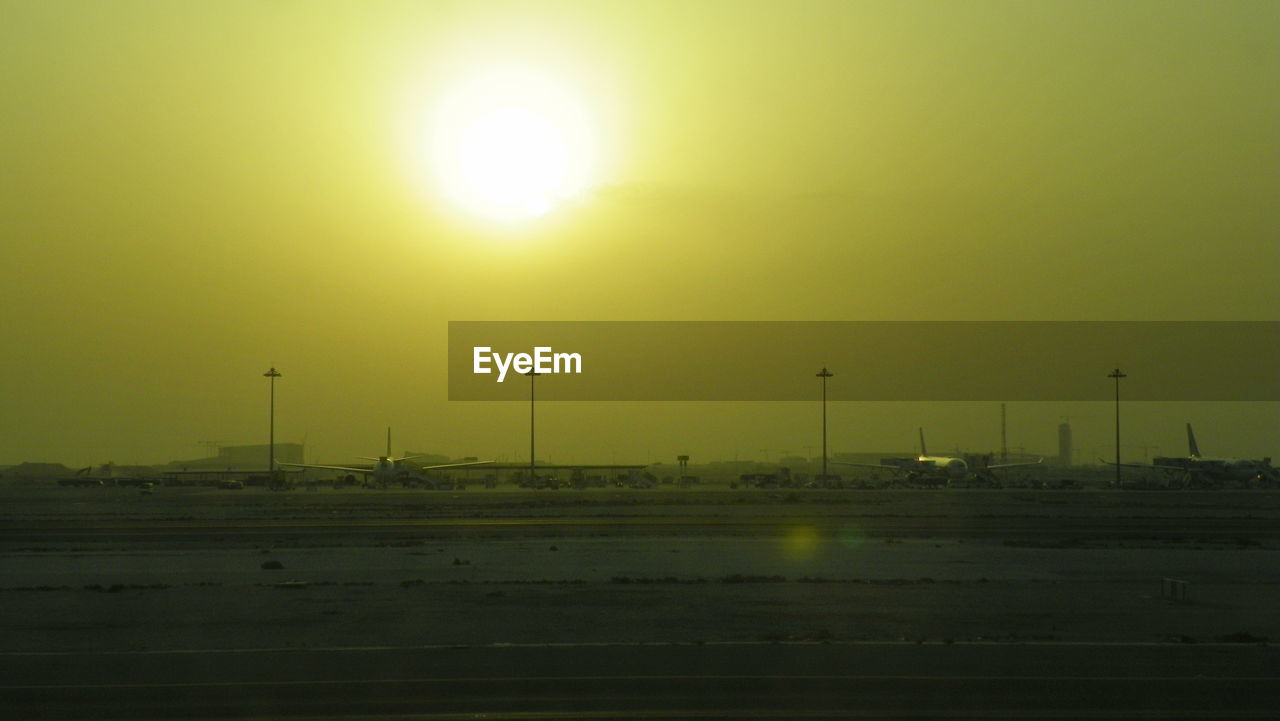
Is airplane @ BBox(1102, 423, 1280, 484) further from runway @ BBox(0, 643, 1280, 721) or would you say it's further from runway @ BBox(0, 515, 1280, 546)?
runway @ BBox(0, 643, 1280, 721)

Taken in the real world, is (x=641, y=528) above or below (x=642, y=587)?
below

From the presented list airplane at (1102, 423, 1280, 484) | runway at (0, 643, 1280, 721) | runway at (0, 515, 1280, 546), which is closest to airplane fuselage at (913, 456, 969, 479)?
airplane at (1102, 423, 1280, 484)

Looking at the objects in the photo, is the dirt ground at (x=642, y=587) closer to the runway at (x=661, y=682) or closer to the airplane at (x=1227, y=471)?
the runway at (x=661, y=682)

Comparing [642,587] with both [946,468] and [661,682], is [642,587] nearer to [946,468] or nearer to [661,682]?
[661,682]

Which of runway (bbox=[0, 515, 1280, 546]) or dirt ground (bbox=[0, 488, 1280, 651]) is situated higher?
dirt ground (bbox=[0, 488, 1280, 651])

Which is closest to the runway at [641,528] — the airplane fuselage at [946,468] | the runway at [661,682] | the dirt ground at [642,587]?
the dirt ground at [642,587]

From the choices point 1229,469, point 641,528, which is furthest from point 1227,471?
point 641,528

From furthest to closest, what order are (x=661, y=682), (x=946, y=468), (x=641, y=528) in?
(x=946, y=468), (x=641, y=528), (x=661, y=682)

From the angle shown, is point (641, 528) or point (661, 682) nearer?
point (661, 682)

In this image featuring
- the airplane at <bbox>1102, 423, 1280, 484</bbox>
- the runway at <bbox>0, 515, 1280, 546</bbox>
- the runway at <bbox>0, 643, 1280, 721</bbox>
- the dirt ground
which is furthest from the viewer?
the airplane at <bbox>1102, 423, 1280, 484</bbox>
